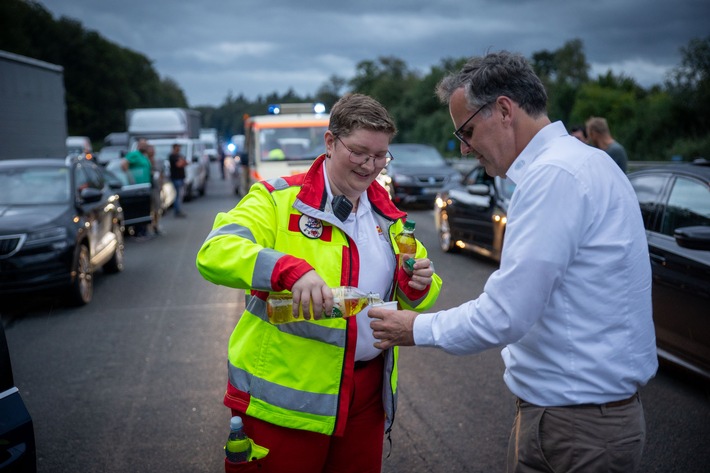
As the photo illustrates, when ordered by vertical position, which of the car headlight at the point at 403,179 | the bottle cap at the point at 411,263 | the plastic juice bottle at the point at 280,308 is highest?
the bottle cap at the point at 411,263

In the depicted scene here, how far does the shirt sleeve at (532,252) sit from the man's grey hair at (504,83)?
0.94 feet

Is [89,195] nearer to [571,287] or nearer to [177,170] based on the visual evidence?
[571,287]

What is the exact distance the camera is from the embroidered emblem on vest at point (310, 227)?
2.28 m

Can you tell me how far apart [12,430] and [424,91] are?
58.4m

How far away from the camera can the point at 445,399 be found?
493 cm

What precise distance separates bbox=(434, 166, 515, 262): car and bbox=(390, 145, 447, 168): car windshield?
7.04m

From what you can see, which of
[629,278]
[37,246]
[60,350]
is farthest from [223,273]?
[37,246]

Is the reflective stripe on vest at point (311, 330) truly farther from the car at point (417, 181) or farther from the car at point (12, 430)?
the car at point (417, 181)

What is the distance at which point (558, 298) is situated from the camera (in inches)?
74.3

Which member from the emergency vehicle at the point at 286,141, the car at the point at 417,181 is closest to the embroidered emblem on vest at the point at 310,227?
the emergency vehicle at the point at 286,141

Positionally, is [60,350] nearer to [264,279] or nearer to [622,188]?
[264,279]

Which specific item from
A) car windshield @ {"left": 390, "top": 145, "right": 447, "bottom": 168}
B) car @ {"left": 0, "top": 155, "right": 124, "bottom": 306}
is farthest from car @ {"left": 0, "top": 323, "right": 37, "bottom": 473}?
car windshield @ {"left": 390, "top": 145, "right": 447, "bottom": 168}

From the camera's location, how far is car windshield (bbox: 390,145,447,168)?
63.0ft

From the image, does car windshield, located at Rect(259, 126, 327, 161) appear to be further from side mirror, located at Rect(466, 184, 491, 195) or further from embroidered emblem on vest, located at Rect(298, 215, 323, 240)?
embroidered emblem on vest, located at Rect(298, 215, 323, 240)
